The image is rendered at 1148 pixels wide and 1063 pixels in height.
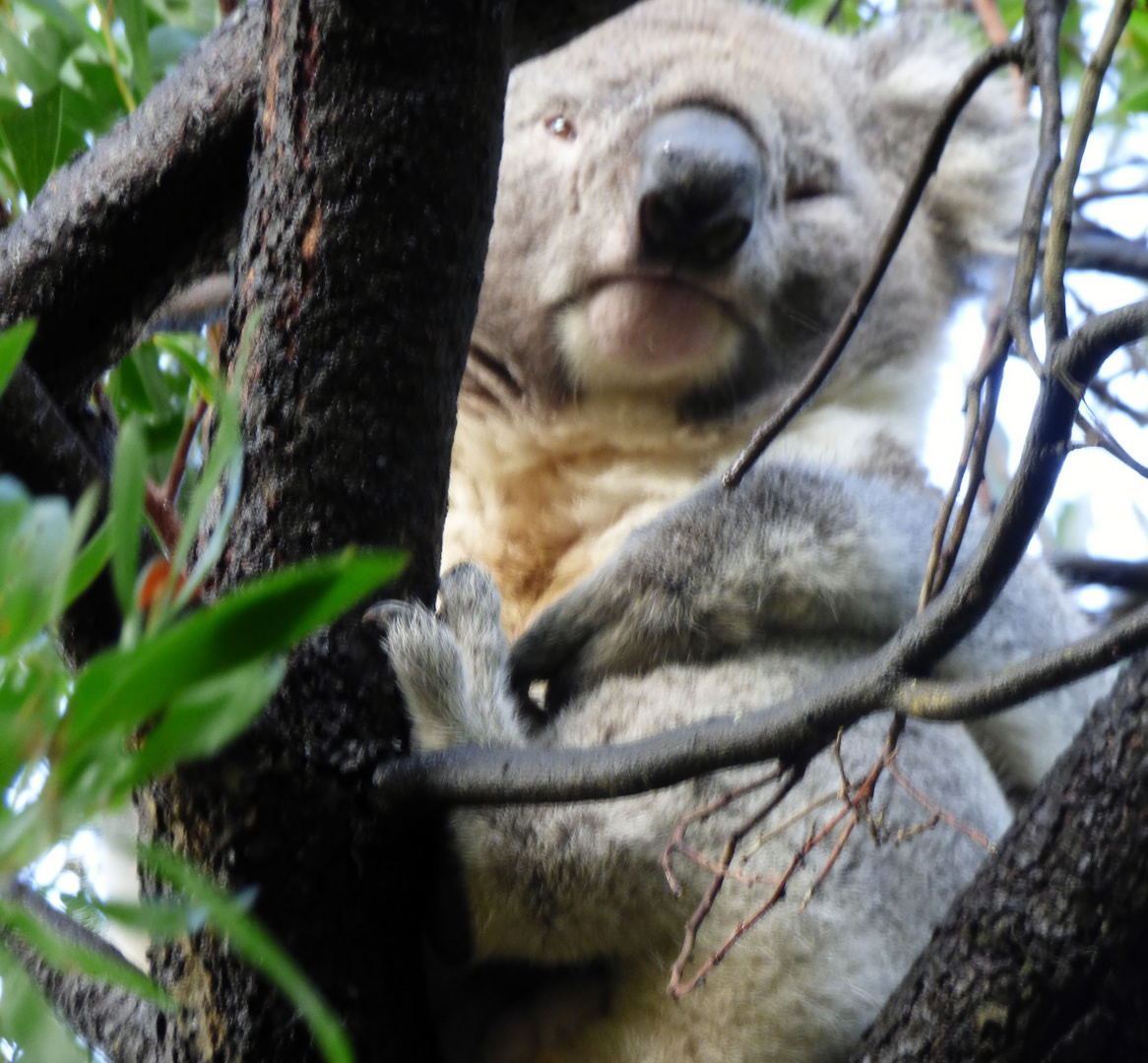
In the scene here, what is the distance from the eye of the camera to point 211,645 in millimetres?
442

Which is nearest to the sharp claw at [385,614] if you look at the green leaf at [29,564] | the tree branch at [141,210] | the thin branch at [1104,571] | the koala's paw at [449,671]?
the koala's paw at [449,671]

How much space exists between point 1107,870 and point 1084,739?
0.09 m

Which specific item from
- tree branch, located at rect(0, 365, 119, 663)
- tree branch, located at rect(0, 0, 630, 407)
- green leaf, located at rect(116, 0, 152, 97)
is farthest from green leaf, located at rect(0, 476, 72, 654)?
green leaf, located at rect(116, 0, 152, 97)

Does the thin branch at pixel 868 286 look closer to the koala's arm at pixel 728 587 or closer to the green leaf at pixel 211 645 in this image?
the koala's arm at pixel 728 587

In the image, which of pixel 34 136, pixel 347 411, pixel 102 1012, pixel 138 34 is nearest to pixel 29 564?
pixel 347 411

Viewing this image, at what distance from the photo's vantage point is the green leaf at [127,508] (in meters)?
0.47

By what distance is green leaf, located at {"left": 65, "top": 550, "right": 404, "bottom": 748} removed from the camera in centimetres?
43

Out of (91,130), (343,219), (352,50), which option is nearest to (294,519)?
(343,219)

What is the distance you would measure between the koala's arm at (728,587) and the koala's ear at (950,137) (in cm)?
107

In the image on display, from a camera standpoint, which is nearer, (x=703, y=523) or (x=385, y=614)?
(x=385, y=614)

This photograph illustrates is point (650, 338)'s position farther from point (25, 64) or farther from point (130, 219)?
point (25, 64)

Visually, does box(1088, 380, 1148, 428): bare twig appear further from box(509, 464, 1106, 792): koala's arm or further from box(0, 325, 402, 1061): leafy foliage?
box(0, 325, 402, 1061): leafy foliage

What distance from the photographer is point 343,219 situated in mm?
1168

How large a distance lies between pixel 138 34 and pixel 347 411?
72cm
